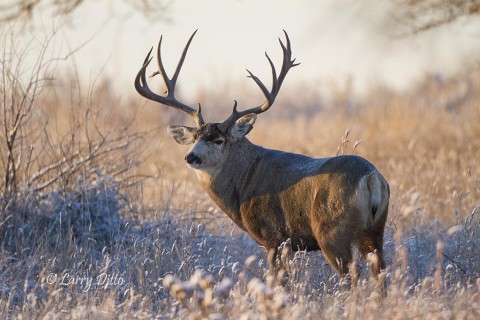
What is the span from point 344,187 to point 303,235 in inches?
27.4

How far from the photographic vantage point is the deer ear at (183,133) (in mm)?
7945

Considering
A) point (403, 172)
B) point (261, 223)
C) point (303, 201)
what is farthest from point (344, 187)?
point (403, 172)

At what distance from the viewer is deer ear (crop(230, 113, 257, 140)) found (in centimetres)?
784

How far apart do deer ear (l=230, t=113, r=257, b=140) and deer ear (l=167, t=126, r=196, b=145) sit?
0.36 m

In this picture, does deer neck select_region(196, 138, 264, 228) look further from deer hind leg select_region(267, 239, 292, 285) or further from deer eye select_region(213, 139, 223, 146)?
deer hind leg select_region(267, 239, 292, 285)

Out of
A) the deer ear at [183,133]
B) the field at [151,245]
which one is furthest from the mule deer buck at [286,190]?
the field at [151,245]

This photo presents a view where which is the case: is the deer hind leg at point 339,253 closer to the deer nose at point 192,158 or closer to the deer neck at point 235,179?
the deer neck at point 235,179

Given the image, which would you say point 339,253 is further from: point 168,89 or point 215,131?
point 168,89

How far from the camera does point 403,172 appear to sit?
41.2 feet

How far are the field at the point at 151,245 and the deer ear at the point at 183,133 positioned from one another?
2.55 ft

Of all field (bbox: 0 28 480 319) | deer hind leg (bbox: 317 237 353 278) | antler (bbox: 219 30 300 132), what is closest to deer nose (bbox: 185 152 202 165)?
antler (bbox: 219 30 300 132)

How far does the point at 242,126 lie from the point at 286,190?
3.05ft

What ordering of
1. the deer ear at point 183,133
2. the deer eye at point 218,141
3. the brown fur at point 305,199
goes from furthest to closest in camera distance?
1. the deer ear at point 183,133
2. the deer eye at point 218,141
3. the brown fur at point 305,199

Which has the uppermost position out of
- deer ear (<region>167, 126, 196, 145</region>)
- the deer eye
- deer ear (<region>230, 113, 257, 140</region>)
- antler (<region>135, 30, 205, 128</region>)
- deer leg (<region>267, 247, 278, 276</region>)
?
antler (<region>135, 30, 205, 128</region>)
